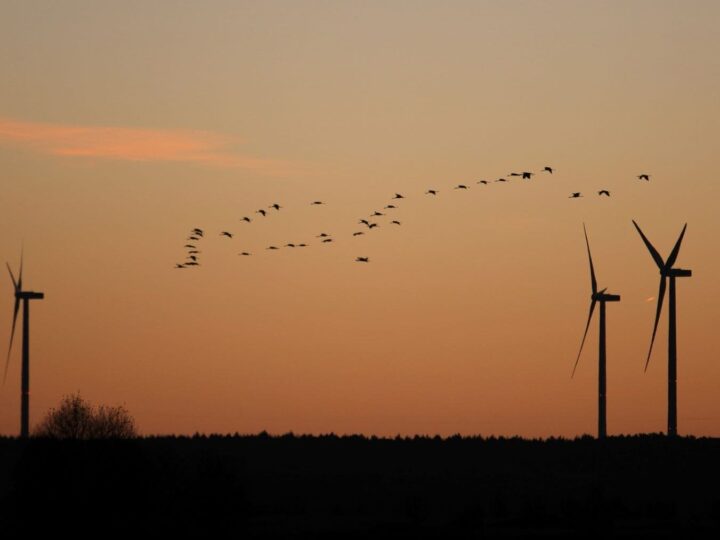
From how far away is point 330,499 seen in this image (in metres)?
138

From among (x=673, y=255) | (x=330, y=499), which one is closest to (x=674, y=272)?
(x=673, y=255)

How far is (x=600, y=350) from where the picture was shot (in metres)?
149

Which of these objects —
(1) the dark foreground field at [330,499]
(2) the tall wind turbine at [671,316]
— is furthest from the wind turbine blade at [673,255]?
(1) the dark foreground field at [330,499]

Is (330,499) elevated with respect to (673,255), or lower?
lower

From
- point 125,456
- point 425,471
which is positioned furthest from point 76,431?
point 425,471

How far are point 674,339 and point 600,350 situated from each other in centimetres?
1260

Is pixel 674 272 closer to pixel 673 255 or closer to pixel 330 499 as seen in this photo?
pixel 673 255

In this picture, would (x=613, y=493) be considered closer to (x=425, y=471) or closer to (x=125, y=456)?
(x=425, y=471)

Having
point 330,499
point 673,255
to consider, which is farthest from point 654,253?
point 330,499

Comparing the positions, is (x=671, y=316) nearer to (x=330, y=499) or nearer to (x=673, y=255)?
(x=673, y=255)

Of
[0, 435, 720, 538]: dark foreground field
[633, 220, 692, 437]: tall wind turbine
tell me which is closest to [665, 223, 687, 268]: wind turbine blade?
[633, 220, 692, 437]: tall wind turbine

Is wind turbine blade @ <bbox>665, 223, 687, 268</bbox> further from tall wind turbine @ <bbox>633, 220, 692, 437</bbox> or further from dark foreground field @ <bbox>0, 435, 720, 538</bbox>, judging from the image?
dark foreground field @ <bbox>0, 435, 720, 538</bbox>

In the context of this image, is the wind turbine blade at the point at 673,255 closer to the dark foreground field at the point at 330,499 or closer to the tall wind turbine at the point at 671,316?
the tall wind turbine at the point at 671,316

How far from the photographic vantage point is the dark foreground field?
105688 mm
